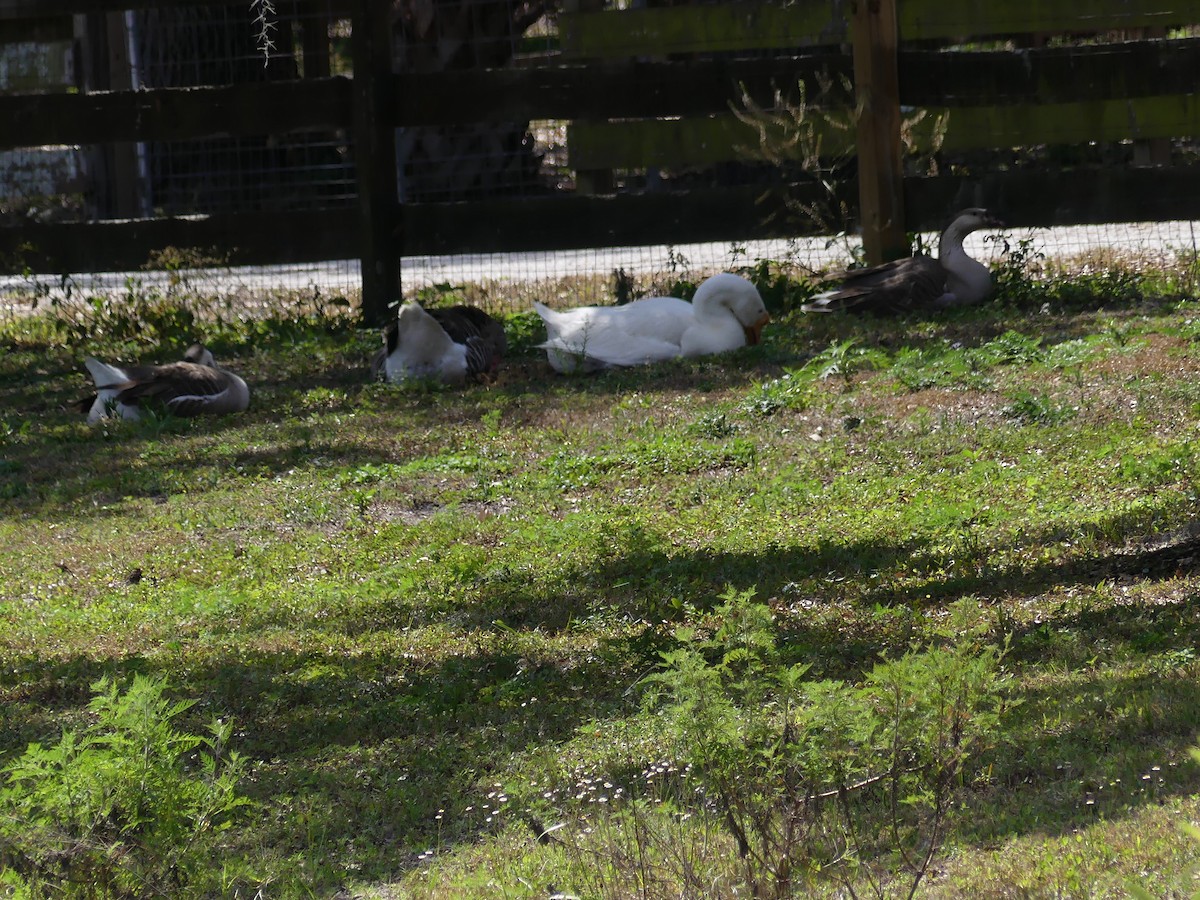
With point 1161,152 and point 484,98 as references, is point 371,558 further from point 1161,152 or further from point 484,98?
point 1161,152

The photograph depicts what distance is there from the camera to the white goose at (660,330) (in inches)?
407

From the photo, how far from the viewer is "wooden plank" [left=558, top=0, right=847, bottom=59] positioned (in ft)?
47.7

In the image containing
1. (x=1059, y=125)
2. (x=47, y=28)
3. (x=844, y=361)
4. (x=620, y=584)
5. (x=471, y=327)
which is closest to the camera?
(x=620, y=584)

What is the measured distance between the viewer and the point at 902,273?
11.0 meters

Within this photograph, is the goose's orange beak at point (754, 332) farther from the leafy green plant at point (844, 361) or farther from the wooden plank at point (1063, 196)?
the wooden plank at point (1063, 196)

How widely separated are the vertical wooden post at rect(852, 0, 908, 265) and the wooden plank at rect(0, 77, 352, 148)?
3.97 m

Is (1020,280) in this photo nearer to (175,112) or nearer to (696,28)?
(696,28)

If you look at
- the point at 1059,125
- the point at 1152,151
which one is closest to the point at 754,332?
the point at 1059,125

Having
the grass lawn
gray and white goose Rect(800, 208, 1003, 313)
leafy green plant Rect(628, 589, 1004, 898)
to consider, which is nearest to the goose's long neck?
gray and white goose Rect(800, 208, 1003, 313)

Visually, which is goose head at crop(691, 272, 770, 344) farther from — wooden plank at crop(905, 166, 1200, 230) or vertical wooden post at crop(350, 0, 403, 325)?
vertical wooden post at crop(350, 0, 403, 325)

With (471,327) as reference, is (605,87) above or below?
above

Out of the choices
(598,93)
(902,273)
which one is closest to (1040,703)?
(902,273)

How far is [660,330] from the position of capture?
34.5 feet

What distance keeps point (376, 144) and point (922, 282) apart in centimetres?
437
